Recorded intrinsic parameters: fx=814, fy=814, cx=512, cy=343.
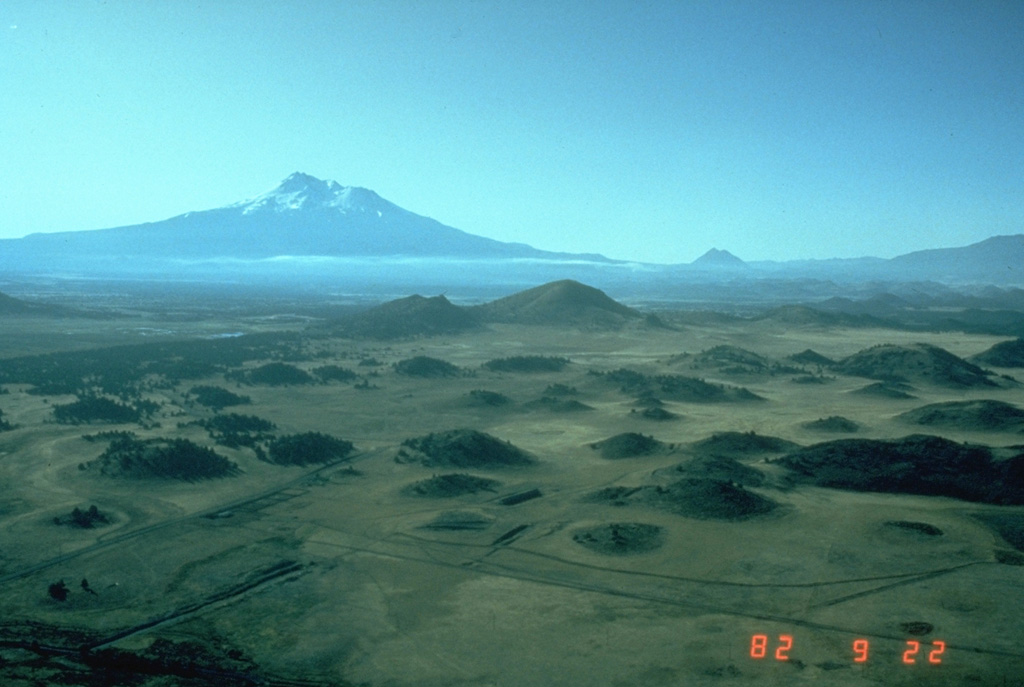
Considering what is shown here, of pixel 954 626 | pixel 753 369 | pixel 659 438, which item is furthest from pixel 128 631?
pixel 753 369

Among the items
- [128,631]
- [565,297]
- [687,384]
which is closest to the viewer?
[128,631]

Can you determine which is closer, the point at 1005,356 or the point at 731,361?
the point at 731,361

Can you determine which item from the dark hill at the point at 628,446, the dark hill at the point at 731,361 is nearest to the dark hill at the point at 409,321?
the dark hill at the point at 731,361

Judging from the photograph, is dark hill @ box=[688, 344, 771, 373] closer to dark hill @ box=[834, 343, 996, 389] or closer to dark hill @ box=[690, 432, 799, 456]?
dark hill @ box=[834, 343, 996, 389]

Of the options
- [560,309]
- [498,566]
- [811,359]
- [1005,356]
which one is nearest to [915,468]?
[498,566]

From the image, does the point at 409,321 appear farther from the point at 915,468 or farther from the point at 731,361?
the point at 915,468

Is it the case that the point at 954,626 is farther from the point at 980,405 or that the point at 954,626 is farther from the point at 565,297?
the point at 565,297

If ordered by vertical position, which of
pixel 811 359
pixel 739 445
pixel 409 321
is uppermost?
pixel 409 321
